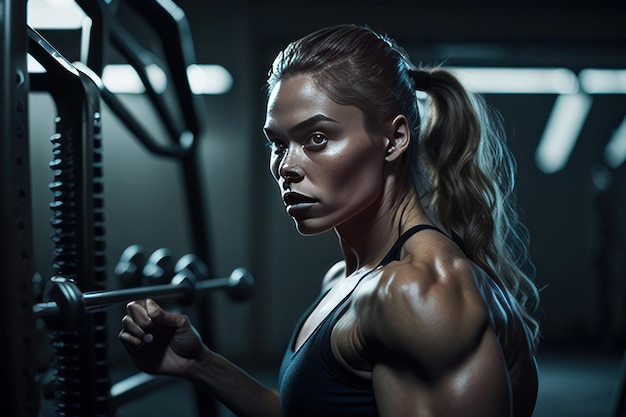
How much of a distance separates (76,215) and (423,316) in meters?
0.59

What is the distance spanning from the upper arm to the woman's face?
0.22 m

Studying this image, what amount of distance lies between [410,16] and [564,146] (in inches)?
76.6

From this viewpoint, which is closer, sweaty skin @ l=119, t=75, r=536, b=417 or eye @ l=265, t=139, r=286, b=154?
sweaty skin @ l=119, t=75, r=536, b=417

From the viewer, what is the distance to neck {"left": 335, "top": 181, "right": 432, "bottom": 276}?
1.20 m

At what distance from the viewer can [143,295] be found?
124cm

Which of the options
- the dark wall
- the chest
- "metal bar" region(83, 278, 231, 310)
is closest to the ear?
the chest

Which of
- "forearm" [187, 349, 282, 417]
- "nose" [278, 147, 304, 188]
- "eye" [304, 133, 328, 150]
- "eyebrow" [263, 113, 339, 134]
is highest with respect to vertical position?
"eyebrow" [263, 113, 339, 134]

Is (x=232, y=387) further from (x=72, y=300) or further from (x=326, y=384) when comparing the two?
(x=72, y=300)

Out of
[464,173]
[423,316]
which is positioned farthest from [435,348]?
[464,173]

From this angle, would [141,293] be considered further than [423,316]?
Yes

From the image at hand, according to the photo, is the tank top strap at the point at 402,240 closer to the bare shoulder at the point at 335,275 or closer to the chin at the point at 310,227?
the chin at the point at 310,227

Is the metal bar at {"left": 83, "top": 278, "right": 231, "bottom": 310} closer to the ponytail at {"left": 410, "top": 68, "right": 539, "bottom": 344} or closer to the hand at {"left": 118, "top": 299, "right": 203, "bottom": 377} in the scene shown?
the hand at {"left": 118, "top": 299, "right": 203, "bottom": 377}

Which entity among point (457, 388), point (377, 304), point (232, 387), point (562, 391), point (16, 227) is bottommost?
point (562, 391)

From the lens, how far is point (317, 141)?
1113 millimetres
